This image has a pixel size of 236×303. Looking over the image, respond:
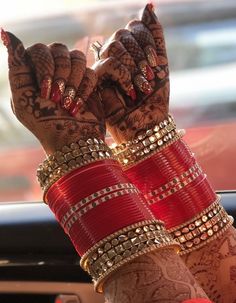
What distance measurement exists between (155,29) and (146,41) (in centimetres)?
3

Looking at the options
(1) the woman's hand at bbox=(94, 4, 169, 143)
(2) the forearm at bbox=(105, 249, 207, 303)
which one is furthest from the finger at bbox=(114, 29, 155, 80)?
(2) the forearm at bbox=(105, 249, 207, 303)

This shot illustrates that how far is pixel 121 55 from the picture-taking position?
130 cm

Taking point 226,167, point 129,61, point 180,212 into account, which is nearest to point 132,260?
point 180,212

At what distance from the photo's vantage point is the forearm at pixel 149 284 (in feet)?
3.73

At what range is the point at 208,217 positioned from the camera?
1359mm

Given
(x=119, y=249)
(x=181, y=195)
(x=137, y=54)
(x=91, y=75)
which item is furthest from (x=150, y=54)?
(x=119, y=249)

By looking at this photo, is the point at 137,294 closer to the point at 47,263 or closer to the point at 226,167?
the point at 47,263

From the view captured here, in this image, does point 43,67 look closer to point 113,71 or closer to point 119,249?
point 113,71

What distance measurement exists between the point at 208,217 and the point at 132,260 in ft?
0.87

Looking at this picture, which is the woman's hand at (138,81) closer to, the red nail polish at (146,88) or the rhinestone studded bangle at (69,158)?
the red nail polish at (146,88)

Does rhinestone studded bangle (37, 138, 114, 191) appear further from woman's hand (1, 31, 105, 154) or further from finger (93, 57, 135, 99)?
finger (93, 57, 135, 99)

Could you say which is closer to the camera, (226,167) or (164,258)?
(164,258)

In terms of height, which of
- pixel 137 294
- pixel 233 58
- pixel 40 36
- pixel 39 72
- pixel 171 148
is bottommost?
pixel 137 294

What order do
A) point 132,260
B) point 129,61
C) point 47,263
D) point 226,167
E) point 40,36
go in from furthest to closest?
point 40,36, point 226,167, point 47,263, point 129,61, point 132,260
